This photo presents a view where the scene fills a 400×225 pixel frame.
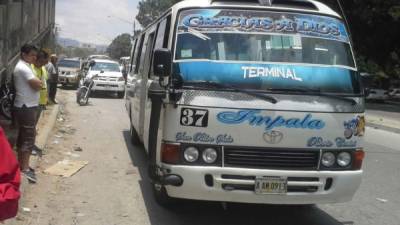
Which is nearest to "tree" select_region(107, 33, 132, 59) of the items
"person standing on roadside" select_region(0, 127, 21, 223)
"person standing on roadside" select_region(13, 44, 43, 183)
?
"person standing on roadside" select_region(13, 44, 43, 183)

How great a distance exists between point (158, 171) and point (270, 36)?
6.05 ft

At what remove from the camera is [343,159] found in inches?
226

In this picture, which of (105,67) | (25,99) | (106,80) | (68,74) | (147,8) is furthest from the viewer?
(147,8)

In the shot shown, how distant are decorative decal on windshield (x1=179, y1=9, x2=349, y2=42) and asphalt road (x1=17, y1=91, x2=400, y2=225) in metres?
2.09

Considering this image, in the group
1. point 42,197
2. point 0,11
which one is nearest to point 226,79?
point 42,197

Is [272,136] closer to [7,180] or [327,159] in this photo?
[327,159]

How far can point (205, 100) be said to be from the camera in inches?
217

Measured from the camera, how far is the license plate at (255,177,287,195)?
214 inches

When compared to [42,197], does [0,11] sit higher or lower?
higher

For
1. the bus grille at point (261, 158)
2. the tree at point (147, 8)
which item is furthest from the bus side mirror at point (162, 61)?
the tree at point (147, 8)

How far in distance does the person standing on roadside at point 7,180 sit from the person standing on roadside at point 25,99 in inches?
186

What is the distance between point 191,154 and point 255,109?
2.52 feet

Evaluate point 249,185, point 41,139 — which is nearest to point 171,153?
point 249,185

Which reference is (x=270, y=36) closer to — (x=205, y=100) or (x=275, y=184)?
(x=205, y=100)
